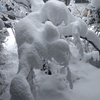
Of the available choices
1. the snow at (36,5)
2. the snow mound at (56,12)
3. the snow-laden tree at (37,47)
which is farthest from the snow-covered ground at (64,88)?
the snow at (36,5)

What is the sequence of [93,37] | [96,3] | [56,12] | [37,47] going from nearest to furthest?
[37,47] < [56,12] < [93,37] < [96,3]

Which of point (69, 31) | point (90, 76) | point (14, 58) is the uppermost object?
point (69, 31)

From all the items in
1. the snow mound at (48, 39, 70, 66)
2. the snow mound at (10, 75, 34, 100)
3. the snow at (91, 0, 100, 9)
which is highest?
the snow at (91, 0, 100, 9)

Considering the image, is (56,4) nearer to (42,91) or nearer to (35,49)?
(35,49)

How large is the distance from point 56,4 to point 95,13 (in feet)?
6.56

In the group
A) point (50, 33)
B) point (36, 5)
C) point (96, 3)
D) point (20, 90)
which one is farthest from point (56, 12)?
point (96, 3)

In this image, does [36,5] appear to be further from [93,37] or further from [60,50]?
[60,50]

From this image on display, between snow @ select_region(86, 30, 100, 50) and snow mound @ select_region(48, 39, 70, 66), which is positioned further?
snow @ select_region(86, 30, 100, 50)

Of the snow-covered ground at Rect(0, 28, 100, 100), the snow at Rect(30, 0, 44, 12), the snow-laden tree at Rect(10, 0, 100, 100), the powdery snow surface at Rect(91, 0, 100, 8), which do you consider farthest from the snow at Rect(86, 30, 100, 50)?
the powdery snow surface at Rect(91, 0, 100, 8)

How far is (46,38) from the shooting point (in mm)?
1565

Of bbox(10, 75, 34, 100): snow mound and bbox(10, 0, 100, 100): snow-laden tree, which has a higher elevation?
bbox(10, 0, 100, 100): snow-laden tree

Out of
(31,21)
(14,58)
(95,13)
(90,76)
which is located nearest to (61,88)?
(90,76)

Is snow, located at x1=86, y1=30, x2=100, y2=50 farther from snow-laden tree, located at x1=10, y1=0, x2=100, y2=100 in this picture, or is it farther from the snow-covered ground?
the snow-covered ground

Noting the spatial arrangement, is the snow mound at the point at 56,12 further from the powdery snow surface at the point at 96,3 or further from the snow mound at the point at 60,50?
the powdery snow surface at the point at 96,3
